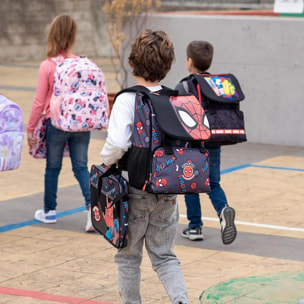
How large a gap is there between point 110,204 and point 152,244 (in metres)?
0.34

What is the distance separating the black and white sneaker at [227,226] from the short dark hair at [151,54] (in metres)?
2.35

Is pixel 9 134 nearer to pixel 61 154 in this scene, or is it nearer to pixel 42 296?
pixel 61 154

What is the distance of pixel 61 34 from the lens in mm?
7488

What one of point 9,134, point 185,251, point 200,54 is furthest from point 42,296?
point 200,54

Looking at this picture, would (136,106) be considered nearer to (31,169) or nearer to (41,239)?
(41,239)

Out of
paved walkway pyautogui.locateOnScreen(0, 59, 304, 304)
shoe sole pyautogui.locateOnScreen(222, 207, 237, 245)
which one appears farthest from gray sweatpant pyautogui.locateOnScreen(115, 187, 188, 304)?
shoe sole pyautogui.locateOnScreen(222, 207, 237, 245)

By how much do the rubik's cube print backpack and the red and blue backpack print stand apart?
42cm

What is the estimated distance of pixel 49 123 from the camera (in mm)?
7469

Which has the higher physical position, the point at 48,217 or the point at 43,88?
the point at 43,88

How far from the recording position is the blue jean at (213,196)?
701 centimetres

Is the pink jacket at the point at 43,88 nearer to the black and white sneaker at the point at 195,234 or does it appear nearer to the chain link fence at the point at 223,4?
the black and white sneaker at the point at 195,234

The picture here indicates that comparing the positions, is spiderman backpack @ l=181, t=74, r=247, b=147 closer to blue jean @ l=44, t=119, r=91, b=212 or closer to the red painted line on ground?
blue jean @ l=44, t=119, r=91, b=212

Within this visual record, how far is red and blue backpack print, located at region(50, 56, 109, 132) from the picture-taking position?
717cm

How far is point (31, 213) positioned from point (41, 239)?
3.38 ft
